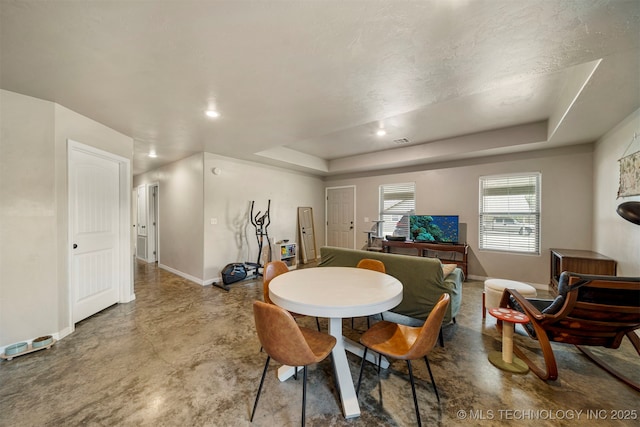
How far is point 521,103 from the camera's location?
117 inches

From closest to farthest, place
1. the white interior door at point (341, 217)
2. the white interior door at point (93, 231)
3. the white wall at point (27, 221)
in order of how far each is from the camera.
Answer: the white wall at point (27, 221), the white interior door at point (93, 231), the white interior door at point (341, 217)

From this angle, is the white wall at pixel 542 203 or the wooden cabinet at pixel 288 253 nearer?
the white wall at pixel 542 203

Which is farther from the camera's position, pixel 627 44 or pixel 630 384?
pixel 630 384

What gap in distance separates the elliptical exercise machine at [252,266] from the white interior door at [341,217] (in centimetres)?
210

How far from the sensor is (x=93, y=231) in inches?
121

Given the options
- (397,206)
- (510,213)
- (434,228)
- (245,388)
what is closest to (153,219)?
(245,388)

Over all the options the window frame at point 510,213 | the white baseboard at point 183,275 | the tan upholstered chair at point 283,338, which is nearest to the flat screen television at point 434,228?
the window frame at point 510,213

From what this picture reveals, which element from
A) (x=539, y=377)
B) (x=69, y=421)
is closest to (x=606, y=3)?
(x=539, y=377)

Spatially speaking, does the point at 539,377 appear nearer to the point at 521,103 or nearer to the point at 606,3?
the point at 606,3

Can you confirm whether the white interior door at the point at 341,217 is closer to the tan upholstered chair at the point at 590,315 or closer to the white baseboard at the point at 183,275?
the white baseboard at the point at 183,275

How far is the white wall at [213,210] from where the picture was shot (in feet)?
14.5

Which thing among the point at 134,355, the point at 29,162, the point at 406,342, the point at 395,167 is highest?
the point at 395,167

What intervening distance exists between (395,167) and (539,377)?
4.48m

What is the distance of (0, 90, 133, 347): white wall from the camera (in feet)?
7.27
